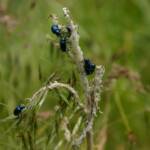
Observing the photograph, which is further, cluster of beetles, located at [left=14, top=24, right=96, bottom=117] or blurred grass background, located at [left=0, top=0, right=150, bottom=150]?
blurred grass background, located at [left=0, top=0, right=150, bottom=150]

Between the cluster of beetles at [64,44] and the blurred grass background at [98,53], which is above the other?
the blurred grass background at [98,53]

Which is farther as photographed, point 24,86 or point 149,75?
point 149,75

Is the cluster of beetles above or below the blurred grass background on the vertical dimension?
below

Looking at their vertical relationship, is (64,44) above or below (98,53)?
below

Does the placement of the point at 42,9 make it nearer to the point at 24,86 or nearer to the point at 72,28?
the point at 24,86

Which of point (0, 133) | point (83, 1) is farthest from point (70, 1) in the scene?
point (0, 133)

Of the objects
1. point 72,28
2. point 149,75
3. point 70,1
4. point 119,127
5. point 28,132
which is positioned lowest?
point 28,132

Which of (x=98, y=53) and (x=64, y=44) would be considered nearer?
(x=64, y=44)

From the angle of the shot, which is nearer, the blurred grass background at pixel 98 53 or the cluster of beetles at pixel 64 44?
the cluster of beetles at pixel 64 44
